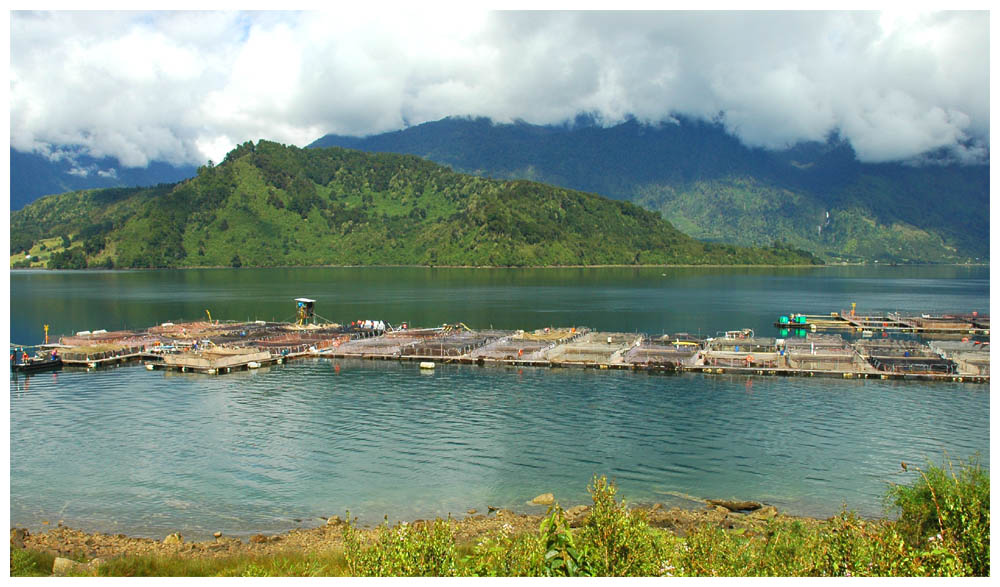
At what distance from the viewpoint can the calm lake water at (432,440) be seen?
1272 inches

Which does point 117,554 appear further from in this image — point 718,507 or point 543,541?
point 718,507

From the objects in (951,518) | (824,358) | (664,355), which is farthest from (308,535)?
(824,358)

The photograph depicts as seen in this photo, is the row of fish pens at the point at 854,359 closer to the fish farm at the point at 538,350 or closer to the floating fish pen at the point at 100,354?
the fish farm at the point at 538,350

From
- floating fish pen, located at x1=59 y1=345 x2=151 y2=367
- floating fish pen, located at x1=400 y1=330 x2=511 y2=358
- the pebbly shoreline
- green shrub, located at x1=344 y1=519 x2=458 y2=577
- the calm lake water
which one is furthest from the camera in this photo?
floating fish pen, located at x1=400 y1=330 x2=511 y2=358

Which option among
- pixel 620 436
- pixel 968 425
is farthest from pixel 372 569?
pixel 968 425

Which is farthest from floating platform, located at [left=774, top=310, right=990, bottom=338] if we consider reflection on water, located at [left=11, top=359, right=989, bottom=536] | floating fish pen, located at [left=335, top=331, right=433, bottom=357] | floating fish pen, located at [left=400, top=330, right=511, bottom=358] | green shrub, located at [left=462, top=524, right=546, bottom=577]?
green shrub, located at [left=462, top=524, right=546, bottom=577]

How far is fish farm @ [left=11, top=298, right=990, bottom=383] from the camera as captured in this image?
203 ft

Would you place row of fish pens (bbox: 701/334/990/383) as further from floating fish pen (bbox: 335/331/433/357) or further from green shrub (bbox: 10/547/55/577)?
green shrub (bbox: 10/547/55/577)

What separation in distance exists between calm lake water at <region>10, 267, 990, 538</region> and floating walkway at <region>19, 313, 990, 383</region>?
266 cm

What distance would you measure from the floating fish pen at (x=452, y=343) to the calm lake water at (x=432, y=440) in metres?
3.52

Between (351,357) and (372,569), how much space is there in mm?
58644

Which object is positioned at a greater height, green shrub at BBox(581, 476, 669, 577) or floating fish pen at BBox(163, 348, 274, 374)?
green shrub at BBox(581, 476, 669, 577)

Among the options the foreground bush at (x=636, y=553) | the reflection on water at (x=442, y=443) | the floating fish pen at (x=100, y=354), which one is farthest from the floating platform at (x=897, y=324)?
the foreground bush at (x=636, y=553)

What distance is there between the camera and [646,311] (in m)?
119
